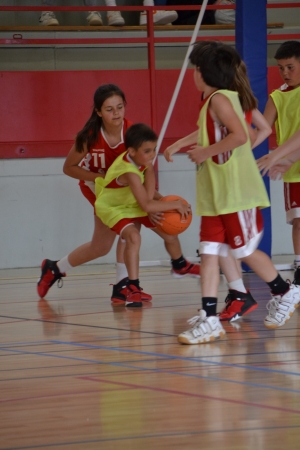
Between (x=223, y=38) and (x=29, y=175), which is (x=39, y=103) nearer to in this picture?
(x=29, y=175)

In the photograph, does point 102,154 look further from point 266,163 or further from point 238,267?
point 238,267

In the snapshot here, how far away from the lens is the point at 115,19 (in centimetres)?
755

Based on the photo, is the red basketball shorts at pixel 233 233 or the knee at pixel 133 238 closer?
the red basketball shorts at pixel 233 233

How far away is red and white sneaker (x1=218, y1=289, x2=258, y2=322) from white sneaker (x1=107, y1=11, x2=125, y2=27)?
4.60 m

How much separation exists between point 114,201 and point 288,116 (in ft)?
3.81

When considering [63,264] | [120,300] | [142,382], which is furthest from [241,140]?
[63,264]

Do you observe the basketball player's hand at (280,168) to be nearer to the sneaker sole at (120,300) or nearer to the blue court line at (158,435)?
the sneaker sole at (120,300)

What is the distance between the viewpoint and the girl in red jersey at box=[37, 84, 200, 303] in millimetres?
4418

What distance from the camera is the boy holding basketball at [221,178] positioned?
125 inches

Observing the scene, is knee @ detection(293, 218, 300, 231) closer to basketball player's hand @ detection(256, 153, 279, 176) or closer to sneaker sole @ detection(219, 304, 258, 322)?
basketball player's hand @ detection(256, 153, 279, 176)

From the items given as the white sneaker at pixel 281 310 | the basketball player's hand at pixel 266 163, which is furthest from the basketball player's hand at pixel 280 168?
the white sneaker at pixel 281 310

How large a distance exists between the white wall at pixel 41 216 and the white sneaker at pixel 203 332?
12.6 feet

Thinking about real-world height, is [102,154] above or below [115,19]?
below

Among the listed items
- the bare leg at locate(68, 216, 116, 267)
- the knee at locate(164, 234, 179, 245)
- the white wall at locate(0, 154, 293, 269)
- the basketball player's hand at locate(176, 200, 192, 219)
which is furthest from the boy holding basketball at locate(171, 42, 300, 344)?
the white wall at locate(0, 154, 293, 269)
